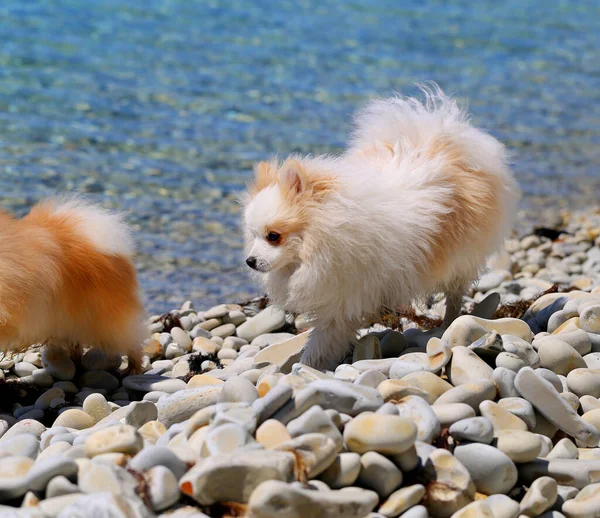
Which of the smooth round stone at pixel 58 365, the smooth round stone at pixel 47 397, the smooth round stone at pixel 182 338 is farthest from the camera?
the smooth round stone at pixel 182 338

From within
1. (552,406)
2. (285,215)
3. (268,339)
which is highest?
(285,215)

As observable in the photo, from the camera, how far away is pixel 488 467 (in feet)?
9.28

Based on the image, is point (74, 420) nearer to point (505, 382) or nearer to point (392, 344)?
point (392, 344)

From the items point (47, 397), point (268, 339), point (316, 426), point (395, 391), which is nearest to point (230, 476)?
A: point (316, 426)

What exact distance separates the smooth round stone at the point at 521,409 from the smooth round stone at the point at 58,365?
7.91ft

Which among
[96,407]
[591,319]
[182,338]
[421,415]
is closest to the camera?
[421,415]

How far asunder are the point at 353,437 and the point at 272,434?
252 mm

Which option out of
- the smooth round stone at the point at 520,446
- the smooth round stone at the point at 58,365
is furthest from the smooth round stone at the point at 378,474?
the smooth round stone at the point at 58,365

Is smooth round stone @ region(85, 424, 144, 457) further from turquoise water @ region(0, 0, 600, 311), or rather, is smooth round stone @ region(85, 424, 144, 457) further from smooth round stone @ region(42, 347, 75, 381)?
turquoise water @ region(0, 0, 600, 311)

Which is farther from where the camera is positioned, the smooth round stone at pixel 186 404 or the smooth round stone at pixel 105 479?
the smooth round stone at pixel 186 404

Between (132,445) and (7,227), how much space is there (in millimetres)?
1795

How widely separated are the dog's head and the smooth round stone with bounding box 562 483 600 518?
163 cm

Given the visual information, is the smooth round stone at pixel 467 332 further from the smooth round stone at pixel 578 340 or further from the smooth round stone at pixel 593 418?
the smooth round stone at pixel 593 418

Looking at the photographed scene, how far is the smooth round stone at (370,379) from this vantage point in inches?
129
